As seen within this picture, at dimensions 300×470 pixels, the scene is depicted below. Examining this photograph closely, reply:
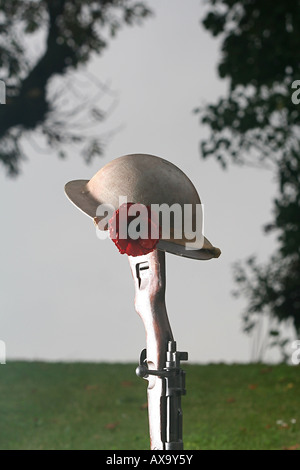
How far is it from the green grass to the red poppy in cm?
390

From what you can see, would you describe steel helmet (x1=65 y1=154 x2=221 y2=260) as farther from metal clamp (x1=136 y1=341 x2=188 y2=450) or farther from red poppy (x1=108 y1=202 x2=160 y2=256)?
metal clamp (x1=136 y1=341 x2=188 y2=450)

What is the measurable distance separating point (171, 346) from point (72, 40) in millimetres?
10036

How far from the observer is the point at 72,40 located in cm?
1305

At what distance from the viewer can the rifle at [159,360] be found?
4270mm

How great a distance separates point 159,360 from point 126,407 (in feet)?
16.2

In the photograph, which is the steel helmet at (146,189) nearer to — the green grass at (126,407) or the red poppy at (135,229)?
the red poppy at (135,229)

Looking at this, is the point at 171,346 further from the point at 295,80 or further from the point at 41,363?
the point at 41,363

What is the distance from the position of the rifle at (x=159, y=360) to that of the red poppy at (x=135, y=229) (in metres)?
0.20

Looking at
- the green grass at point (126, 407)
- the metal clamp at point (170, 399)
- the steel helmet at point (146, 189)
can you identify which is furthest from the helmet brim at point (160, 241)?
the green grass at point (126, 407)

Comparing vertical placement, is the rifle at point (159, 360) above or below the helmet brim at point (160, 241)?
below

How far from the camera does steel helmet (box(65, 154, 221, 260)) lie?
14.3 feet

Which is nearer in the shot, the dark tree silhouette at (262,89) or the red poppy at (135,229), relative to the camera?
the red poppy at (135,229)

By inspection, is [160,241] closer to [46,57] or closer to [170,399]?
[170,399]

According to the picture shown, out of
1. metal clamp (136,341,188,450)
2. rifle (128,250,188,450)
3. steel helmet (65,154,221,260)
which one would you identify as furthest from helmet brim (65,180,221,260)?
metal clamp (136,341,188,450)
